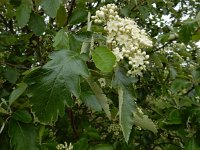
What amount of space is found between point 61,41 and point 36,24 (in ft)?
2.19

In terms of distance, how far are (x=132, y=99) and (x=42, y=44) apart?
55.2 inches

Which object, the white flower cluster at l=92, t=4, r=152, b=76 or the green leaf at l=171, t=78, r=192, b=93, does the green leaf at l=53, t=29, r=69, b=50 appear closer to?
the white flower cluster at l=92, t=4, r=152, b=76

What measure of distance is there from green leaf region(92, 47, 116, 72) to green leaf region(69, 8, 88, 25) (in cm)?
43

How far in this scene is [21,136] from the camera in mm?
1496

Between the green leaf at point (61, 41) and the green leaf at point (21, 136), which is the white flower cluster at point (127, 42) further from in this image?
the green leaf at point (21, 136)

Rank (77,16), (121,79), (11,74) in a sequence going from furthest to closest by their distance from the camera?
(11,74) < (77,16) < (121,79)

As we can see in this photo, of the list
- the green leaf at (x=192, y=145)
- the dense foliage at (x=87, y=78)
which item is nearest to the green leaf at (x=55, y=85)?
the dense foliage at (x=87, y=78)

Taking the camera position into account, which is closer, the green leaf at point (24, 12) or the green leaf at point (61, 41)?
the green leaf at point (61, 41)

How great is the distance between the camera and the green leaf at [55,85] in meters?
1.18

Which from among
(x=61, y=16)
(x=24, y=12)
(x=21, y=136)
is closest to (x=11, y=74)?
(x=24, y=12)

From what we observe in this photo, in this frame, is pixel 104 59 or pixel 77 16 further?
pixel 77 16

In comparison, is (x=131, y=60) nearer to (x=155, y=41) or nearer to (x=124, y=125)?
(x=124, y=125)

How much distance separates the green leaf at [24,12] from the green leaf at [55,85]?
72 centimetres

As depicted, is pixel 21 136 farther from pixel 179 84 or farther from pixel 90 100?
pixel 179 84
